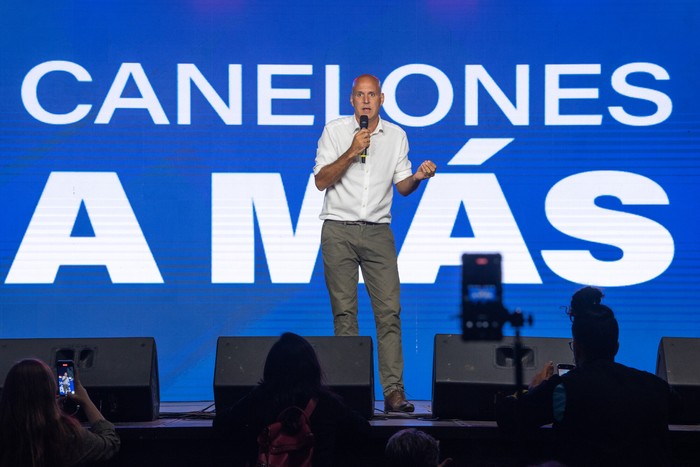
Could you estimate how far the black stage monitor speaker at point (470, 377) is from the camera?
4.04 m

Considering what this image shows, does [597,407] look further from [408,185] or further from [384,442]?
[408,185]

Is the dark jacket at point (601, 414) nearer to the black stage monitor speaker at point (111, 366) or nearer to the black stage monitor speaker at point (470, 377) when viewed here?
the black stage monitor speaker at point (470, 377)

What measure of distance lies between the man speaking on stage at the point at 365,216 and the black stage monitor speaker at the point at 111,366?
93 centimetres

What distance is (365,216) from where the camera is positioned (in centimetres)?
460

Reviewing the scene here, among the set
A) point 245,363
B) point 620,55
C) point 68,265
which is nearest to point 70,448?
Result: point 245,363

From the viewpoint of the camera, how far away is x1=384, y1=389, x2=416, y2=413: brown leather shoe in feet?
14.2

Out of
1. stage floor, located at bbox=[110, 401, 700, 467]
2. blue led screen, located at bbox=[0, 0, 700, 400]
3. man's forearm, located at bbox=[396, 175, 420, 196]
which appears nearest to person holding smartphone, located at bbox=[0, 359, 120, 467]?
stage floor, located at bbox=[110, 401, 700, 467]

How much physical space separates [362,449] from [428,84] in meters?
2.53

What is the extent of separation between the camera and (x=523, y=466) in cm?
392

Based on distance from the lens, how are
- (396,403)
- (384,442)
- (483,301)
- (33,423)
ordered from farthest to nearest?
(396,403), (384,442), (33,423), (483,301)

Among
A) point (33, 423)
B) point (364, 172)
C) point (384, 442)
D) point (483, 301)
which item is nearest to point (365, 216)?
point (364, 172)

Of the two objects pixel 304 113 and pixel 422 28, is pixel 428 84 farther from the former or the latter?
pixel 304 113

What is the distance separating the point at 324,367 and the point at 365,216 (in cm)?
87

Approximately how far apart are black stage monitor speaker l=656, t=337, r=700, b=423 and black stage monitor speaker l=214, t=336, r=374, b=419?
125 centimetres
